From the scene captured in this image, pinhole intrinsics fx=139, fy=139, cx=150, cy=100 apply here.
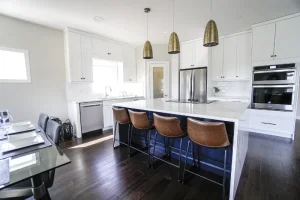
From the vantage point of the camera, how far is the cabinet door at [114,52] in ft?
13.9

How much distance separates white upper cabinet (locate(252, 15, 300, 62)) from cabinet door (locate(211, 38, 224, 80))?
896 mm

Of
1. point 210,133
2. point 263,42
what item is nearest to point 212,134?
point 210,133

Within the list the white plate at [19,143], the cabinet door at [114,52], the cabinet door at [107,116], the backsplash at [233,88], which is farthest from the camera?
the cabinet door at [114,52]

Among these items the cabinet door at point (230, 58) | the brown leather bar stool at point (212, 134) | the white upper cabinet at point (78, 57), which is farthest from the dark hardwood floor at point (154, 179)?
the cabinet door at point (230, 58)

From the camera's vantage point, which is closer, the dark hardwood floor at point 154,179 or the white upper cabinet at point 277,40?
the dark hardwood floor at point 154,179

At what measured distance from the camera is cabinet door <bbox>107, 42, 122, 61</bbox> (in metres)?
4.24

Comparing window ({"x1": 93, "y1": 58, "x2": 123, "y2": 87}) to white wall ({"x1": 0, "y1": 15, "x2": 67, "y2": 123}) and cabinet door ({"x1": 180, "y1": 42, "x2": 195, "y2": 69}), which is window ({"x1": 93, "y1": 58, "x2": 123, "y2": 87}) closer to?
white wall ({"x1": 0, "y1": 15, "x2": 67, "y2": 123})

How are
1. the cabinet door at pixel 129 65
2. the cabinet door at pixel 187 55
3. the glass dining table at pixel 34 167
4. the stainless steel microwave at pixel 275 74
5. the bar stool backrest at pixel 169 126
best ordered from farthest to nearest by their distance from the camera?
the cabinet door at pixel 129 65 < the cabinet door at pixel 187 55 < the stainless steel microwave at pixel 275 74 < the bar stool backrest at pixel 169 126 < the glass dining table at pixel 34 167

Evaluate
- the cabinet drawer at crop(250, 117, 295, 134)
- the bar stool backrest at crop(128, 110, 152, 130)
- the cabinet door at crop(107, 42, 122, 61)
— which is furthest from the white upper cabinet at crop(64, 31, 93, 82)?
the cabinet drawer at crop(250, 117, 295, 134)

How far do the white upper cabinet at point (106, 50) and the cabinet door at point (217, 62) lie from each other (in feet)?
9.72

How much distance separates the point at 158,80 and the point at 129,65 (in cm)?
114

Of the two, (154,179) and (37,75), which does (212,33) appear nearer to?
(154,179)

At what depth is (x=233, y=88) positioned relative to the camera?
4320mm

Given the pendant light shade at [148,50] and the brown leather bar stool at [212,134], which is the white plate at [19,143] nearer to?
the brown leather bar stool at [212,134]
